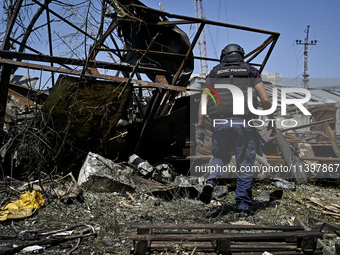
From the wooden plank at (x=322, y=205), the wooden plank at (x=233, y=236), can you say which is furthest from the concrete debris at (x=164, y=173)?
the wooden plank at (x=233, y=236)

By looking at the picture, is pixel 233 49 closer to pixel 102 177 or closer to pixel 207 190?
pixel 207 190

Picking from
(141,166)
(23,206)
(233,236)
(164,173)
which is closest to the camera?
(233,236)

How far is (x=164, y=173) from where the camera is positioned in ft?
18.4

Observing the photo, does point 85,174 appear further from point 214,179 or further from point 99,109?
point 214,179

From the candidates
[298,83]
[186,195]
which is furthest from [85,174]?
[298,83]

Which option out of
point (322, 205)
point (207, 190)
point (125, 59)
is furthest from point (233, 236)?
point (125, 59)

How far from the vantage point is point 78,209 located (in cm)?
384

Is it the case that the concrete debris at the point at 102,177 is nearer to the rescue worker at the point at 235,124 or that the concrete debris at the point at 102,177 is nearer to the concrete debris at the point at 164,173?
the concrete debris at the point at 164,173

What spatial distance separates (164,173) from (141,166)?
44 centimetres

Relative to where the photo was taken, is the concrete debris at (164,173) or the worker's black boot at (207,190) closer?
the worker's black boot at (207,190)

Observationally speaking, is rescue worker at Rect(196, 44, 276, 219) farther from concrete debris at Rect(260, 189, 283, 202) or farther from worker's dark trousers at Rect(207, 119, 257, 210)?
concrete debris at Rect(260, 189, 283, 202)

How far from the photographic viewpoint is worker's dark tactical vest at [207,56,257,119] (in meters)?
3.97

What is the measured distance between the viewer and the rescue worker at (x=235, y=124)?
3.90 metres

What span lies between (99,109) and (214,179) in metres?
2.12
